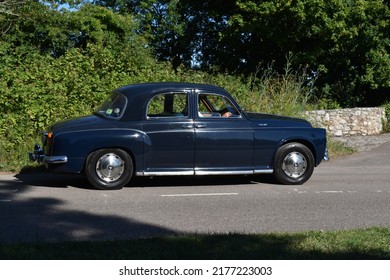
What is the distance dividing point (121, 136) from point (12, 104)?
4759 millimetres

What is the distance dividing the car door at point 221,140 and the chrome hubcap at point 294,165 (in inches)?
26.7

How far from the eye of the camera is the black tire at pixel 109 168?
10133 millimetres

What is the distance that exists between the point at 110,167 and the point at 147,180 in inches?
59.7

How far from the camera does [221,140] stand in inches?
414

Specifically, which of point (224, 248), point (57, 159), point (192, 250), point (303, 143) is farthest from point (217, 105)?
point (192, 250)

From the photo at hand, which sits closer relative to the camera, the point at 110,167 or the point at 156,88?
the point at 110,167

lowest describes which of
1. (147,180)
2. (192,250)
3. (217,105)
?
(192,250)

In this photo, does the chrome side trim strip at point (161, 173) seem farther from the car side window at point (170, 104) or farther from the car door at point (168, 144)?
the car side window at point (170, 104)

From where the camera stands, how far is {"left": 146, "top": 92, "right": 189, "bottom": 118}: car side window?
1066 cm

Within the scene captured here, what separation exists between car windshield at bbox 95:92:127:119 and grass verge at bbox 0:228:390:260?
409 cm

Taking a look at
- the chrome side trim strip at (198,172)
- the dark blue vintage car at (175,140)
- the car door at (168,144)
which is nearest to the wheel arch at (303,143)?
the dark blue vintage car at (175,140)

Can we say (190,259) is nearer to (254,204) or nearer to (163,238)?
(163,238)

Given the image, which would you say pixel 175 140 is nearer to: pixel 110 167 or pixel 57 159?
pixel 110 167

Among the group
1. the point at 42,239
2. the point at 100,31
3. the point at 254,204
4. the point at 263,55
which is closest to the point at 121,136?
the point at 254,204
